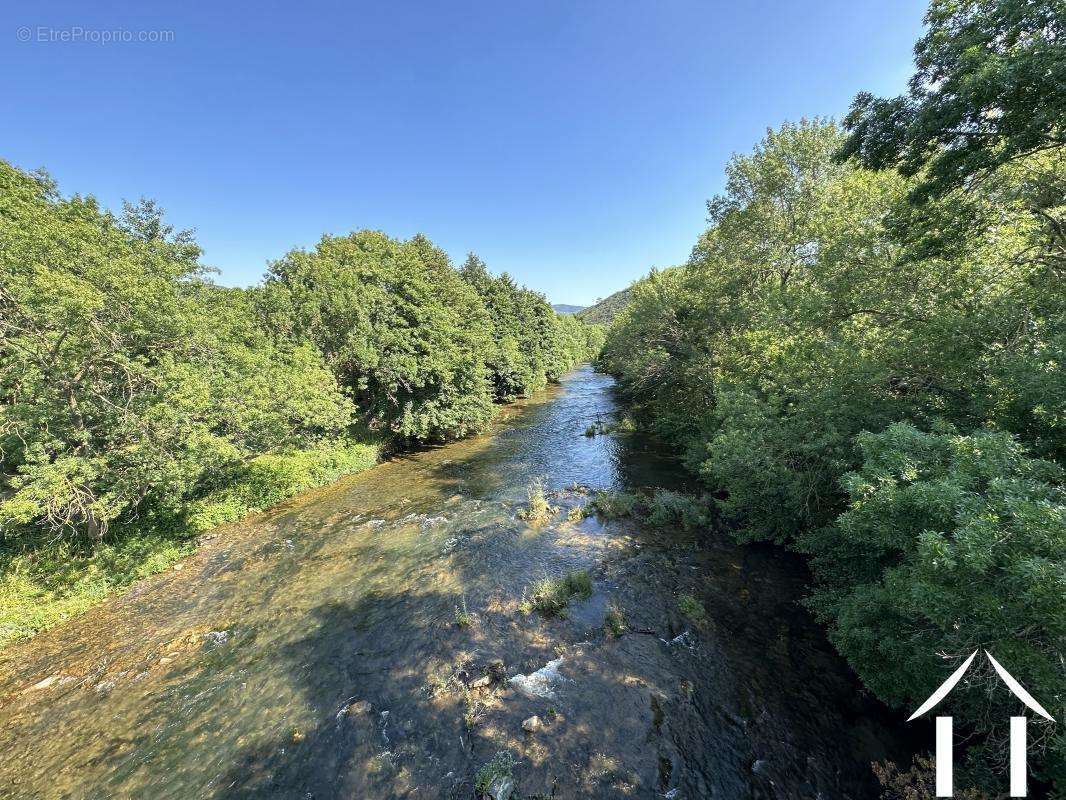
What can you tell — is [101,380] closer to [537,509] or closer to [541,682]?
[537,509]

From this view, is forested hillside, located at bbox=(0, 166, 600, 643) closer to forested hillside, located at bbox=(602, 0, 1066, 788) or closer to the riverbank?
the riverbank

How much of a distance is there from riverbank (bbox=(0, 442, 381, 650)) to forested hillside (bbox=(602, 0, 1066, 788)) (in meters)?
21.0

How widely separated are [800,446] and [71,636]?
71.9 ft

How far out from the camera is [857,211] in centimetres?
1479

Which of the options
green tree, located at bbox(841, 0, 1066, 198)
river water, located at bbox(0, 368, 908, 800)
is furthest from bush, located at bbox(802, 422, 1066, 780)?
green tree, located at bbox(841, 0, 1066, 198)

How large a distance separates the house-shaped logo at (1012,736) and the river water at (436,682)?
126 cm

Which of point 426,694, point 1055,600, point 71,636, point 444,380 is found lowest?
point 426,694

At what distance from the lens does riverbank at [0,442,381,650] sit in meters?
11.8

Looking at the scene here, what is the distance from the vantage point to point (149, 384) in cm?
1454

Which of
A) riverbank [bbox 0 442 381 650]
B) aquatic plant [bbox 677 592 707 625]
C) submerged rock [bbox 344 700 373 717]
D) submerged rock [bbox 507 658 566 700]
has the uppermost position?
riverbank [bbox 0 442 381 650]

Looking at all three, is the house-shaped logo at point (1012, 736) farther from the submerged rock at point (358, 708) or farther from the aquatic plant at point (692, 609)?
the submerged rock at point (358, 708)

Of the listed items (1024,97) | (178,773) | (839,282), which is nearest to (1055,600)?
(1024,97)

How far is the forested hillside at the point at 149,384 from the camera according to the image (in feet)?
39.4

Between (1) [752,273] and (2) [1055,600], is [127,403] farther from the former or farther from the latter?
(1) [752,273]
